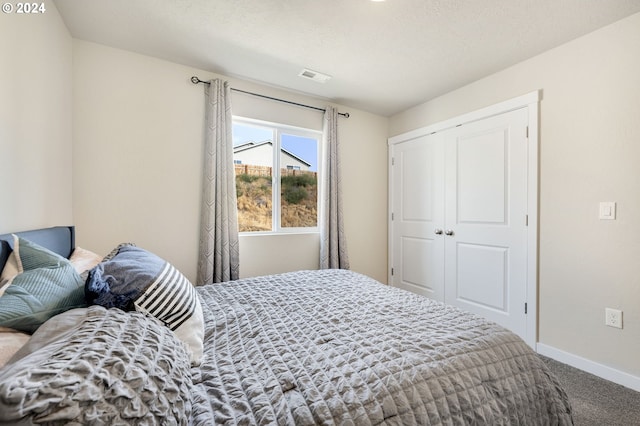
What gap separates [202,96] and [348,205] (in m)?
1.98

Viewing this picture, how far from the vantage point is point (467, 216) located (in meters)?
2.91

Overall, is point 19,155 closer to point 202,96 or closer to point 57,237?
point 57,237

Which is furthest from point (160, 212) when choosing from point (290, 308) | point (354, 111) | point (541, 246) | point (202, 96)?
point (541, 246)

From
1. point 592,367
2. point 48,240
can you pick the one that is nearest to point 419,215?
point 592,367

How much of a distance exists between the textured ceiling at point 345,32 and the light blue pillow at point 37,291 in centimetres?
170

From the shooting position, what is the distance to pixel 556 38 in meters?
2.13

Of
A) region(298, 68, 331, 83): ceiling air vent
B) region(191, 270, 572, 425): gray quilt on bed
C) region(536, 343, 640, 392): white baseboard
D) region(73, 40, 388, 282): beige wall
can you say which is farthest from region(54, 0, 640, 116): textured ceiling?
region(536, 343, 640, 392): white baseboard

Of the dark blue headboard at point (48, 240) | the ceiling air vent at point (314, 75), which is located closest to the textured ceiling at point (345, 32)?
the ceiling air vent at point (314, 75)

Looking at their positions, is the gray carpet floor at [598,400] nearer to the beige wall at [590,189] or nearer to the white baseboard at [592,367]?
the white baseboard at [592,367]

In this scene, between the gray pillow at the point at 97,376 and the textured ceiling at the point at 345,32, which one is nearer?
the gray pillow at the point at 97,376

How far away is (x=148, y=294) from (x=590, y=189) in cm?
287

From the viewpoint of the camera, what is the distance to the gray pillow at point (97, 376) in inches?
17.6

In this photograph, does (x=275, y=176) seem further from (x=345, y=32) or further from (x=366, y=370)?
(x=366, y=370)

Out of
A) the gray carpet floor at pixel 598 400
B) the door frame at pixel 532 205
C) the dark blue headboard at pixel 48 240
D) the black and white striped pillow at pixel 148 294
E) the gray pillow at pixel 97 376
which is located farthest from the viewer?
the door frame at pixel 532 205
